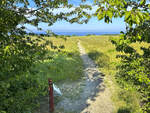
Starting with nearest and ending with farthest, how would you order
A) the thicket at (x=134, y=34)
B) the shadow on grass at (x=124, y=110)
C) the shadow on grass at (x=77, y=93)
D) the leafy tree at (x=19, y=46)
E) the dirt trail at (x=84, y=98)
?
1. the thicket at (x=134, y=34)
2. the leafy tree at (x=19, y=46)
3. the shadow on grass at (x=124, y=110)
4. the dirt trail at (x=84, y=98)
5. the shadow on grass at (x=77, y=93)

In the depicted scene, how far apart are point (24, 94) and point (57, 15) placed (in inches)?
79.8

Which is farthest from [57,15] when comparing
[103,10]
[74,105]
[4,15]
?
[74,105]

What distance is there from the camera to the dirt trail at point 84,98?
6.11 m

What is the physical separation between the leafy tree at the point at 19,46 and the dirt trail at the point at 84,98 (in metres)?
3.14

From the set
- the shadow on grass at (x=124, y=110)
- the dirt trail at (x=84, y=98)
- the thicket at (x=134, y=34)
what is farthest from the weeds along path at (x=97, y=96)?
the thicket at (x=134, y=34)

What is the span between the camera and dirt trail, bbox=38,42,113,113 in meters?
6.11

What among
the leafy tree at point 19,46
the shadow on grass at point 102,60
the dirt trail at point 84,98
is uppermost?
the leafy tree at point 19,46

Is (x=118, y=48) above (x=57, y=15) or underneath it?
underneath

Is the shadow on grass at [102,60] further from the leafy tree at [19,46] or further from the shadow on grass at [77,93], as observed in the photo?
the leafy tree at [19,46]

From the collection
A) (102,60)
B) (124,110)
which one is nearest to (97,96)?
(124,110)

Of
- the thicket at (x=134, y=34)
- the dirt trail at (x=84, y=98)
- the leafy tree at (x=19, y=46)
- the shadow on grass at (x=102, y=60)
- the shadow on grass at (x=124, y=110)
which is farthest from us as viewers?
the shadow on grass at (x=102, y=60)

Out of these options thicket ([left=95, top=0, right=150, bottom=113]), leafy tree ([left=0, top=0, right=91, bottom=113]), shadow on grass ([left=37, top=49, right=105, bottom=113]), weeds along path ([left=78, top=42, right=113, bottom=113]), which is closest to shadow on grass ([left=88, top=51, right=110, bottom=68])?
shadow on grass ([left=37, top=49, right=105, bottom=113])

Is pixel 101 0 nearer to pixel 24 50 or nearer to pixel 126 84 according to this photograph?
pixel 24 50

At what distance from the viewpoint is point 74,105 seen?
648 centimetres
